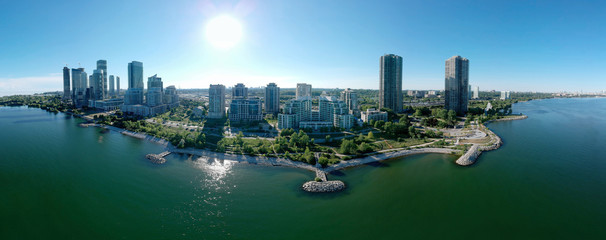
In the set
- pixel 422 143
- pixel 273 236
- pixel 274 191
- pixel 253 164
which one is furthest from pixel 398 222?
pixel 422 143

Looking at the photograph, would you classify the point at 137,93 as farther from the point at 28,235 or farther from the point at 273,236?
the point at 273,236

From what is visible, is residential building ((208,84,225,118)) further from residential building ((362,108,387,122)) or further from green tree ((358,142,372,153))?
green tree ((358,142,372,153))

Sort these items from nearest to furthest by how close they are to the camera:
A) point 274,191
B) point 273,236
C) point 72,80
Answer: point 273,236
point 274,191
point 72,80

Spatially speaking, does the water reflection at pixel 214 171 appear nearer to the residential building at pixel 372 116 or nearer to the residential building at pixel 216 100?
the residential building at pixel 216 100

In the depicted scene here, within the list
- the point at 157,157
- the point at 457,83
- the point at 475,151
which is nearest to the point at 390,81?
the point at 457,83

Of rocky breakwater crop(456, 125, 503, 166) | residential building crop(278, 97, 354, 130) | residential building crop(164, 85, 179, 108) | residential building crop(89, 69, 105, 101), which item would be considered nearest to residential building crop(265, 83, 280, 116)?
residential building crop(278, 97, 354, 130)

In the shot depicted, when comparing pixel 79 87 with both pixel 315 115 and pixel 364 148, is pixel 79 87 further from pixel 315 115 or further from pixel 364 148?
pixel 364 148

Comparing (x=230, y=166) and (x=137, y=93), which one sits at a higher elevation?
(x=137, y=93)
